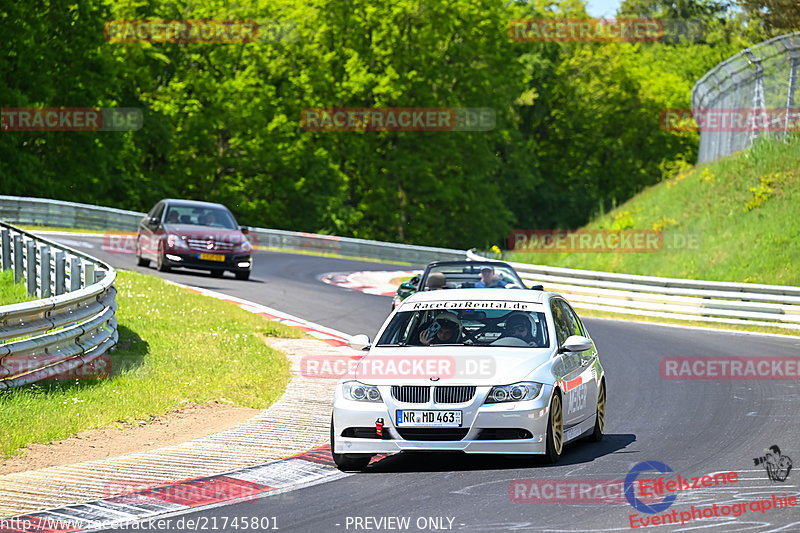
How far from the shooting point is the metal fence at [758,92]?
30.4 metres

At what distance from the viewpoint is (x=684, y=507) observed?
763 centimetres

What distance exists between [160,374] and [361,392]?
5462mm

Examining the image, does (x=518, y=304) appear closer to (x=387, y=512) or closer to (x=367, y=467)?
(x=367, y=467)

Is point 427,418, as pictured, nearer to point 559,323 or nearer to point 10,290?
point 559,323

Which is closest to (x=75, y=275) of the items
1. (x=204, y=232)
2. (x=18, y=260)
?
(x=18, y=260)

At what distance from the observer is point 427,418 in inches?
365

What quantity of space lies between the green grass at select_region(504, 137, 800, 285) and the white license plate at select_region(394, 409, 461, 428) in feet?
67.0

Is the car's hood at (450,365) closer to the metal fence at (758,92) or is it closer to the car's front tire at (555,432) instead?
the car's front tire at (555,432)

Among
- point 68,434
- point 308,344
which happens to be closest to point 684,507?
point 68,434

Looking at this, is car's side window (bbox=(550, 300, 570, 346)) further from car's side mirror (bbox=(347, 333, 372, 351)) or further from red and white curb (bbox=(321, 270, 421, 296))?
red and white curb (bbox=(321, 270, 421, 296))

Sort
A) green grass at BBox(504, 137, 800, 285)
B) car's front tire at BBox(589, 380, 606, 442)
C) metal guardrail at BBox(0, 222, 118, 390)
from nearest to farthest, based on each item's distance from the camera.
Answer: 1. car's front tire at BBox(589, 380, 606, 442)
2. metal guardrail at BBox(0, 222, 118, 390)
3. green grass at BBox(504, 137, 800, 285)

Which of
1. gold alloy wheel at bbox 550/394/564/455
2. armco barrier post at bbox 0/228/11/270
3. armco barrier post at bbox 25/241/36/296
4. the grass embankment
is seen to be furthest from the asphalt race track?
armco barrier post at bbox 0/228/11/270

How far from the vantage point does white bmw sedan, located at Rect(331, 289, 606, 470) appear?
9.23 metres

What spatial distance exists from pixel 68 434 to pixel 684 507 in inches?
226
